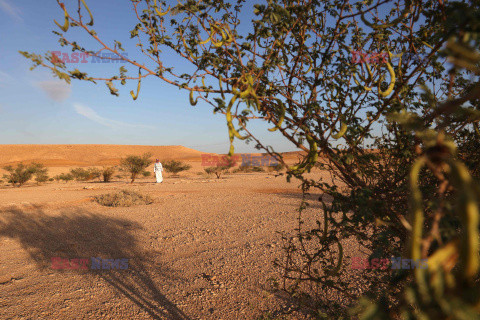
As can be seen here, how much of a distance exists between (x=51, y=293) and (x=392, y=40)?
486 cm

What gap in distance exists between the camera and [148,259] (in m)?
4.97

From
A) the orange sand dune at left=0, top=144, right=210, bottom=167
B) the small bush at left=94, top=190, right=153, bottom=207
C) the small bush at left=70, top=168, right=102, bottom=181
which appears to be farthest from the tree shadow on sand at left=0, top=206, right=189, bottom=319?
the orange sand dune at left=0, top=144, right=210, bottom=167

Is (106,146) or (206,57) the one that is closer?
(206,57)

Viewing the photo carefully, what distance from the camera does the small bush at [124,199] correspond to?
32.4 ft

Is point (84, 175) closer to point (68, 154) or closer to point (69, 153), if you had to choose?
point (68, 154)

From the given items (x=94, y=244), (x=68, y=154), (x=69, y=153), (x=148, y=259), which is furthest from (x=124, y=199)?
(x=69, y=153)

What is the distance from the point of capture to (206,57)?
61.4 inches

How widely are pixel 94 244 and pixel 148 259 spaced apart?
61.9 inches

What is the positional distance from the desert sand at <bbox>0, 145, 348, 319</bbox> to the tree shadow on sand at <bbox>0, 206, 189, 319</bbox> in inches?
0.7

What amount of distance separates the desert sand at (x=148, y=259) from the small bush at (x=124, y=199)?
431mm

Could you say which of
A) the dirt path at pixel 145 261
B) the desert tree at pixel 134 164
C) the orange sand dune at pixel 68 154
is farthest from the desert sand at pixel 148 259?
the orange sand dune at pixel 68 154

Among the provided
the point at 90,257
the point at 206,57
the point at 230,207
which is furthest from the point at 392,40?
the point at 230,207

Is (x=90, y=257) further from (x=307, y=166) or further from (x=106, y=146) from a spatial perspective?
(x=106, y=146)

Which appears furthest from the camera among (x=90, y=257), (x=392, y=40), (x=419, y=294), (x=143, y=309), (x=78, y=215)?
(x=78, y=215)
